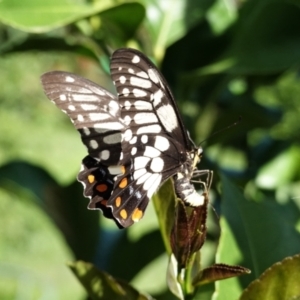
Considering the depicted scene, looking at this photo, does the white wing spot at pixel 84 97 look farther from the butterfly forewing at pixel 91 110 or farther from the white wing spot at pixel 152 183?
the white wing spot at pixel 152 183

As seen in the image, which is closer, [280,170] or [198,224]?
[198,224]

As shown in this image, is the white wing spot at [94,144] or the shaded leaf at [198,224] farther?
the white wing spot at [94,144]

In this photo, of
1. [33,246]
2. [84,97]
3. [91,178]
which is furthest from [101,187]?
[33,246]

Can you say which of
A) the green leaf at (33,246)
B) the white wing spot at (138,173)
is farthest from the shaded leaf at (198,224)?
Answer: the green leaf at (33,246)

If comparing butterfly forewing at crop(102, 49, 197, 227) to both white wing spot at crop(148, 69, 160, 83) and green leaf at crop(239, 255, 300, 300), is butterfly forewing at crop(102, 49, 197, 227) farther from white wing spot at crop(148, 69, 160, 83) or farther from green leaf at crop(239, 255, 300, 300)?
green leaf at crop(239, 255, 300, 300)

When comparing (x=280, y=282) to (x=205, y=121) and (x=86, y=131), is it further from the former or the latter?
(x=205, y=121)

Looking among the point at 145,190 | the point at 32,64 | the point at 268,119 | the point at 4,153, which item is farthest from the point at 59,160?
the point at 145,190
